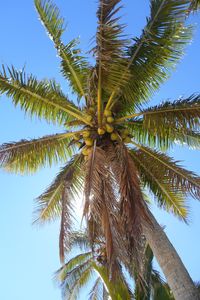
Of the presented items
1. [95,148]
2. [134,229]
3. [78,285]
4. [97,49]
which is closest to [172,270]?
[134,229]

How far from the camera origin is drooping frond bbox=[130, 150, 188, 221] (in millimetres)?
10312

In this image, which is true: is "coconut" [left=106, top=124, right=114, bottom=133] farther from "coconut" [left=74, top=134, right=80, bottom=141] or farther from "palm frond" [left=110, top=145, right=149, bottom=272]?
"coconut" [left=74, top=134, right=80, bottom=141]

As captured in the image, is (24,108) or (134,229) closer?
(134,229)

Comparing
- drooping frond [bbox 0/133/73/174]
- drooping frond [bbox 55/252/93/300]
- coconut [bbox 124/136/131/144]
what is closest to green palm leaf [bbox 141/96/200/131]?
coconut [bbox 124/136/131/144]

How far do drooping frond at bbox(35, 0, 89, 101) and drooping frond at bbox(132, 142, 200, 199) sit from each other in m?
2.09

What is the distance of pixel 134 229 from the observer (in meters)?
7.49

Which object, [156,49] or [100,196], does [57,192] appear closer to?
[100,196]

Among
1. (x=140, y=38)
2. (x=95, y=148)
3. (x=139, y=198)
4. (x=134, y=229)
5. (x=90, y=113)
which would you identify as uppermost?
(x=140, y=38)

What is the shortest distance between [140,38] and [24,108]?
10.4ft

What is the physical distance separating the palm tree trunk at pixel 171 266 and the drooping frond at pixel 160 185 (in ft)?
4.67

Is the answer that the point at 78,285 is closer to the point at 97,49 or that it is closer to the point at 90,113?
the point at 90,113

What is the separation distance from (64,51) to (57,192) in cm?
350

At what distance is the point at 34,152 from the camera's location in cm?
1027

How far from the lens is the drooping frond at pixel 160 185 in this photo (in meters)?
10.3
